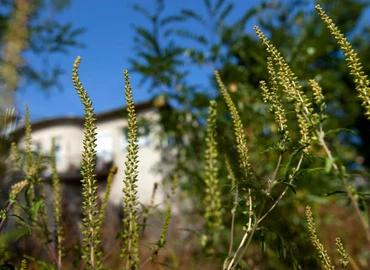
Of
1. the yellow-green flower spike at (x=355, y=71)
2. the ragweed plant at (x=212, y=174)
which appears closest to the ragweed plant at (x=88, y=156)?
the ragweed plant at (x=212, y=174)

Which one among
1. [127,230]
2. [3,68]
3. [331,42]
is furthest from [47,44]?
[127,230]

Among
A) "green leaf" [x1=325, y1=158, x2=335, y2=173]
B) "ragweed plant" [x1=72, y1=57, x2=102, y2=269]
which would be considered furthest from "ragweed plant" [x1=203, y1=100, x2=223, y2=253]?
"green leaf" [x1=325, y1=158, x2=335, y2=173]

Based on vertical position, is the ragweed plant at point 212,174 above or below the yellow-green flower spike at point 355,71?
below

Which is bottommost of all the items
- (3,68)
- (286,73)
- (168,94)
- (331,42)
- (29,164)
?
(29,164)

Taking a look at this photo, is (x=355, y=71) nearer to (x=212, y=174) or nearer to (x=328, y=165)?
(x=328, y=165)

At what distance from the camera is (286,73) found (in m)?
1.05

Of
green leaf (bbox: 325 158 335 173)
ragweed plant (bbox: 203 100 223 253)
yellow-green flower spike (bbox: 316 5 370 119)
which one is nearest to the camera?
green leaf (bbox: 325 158 335 173)

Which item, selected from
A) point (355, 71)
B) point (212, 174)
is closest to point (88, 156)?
point (212, 174)

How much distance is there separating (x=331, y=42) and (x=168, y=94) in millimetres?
2120

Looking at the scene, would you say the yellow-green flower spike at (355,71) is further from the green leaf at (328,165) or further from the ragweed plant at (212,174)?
the ragweed plant at (212,174)

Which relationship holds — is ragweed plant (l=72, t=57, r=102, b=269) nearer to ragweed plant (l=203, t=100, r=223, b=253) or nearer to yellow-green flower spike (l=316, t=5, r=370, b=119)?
ragweed plant (l=203, t=100, r=223, b=253)

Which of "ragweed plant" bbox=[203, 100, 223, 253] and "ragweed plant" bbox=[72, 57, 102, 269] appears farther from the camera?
"ragweed plant" bbox=[203, 100, 223, 253]

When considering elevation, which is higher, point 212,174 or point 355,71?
point 355,71

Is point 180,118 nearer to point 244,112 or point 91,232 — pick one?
point 244,112
